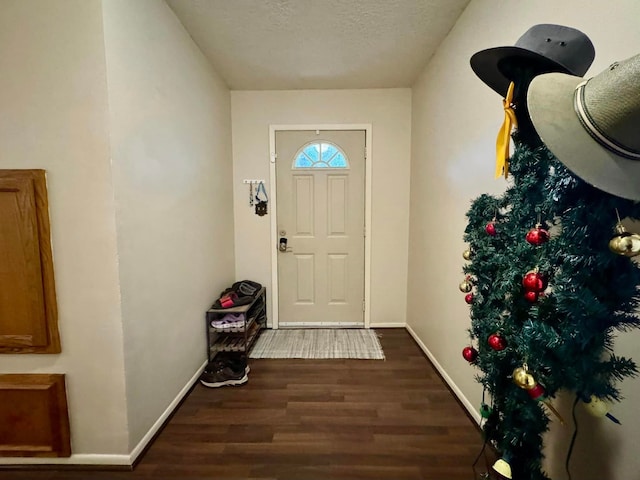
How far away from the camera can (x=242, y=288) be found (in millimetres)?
2979

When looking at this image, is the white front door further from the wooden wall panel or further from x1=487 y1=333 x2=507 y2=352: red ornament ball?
x1=487 y1=333 x2=507 y2=352: red ornament ball

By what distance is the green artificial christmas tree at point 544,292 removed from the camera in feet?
2.24

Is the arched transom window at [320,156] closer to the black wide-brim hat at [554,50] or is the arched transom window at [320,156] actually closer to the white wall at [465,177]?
the white wall at [465,177]

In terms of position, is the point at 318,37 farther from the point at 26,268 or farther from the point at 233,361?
the point at 233,361

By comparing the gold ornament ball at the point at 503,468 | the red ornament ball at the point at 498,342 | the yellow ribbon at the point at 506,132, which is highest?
the yellow ribbon at the point at 506,132

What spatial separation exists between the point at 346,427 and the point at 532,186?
164cm

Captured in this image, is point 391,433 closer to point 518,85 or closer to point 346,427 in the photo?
point 346,427

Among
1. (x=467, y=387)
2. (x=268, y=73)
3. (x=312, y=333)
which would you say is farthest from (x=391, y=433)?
(x=268, y=73)

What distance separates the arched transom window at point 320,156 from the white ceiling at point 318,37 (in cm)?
58

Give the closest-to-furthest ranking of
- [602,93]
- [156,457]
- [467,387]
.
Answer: [602,93], [156,457], [467,387]

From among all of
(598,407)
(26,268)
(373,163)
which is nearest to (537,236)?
(598,407)

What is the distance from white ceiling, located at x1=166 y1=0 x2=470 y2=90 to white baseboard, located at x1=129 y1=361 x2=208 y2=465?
2466 mm

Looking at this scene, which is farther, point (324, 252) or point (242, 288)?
point (324, 252)

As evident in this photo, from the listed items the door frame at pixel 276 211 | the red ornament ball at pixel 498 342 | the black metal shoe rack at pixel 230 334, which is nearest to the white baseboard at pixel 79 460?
the black metal shoe rack at pixel 230 334
